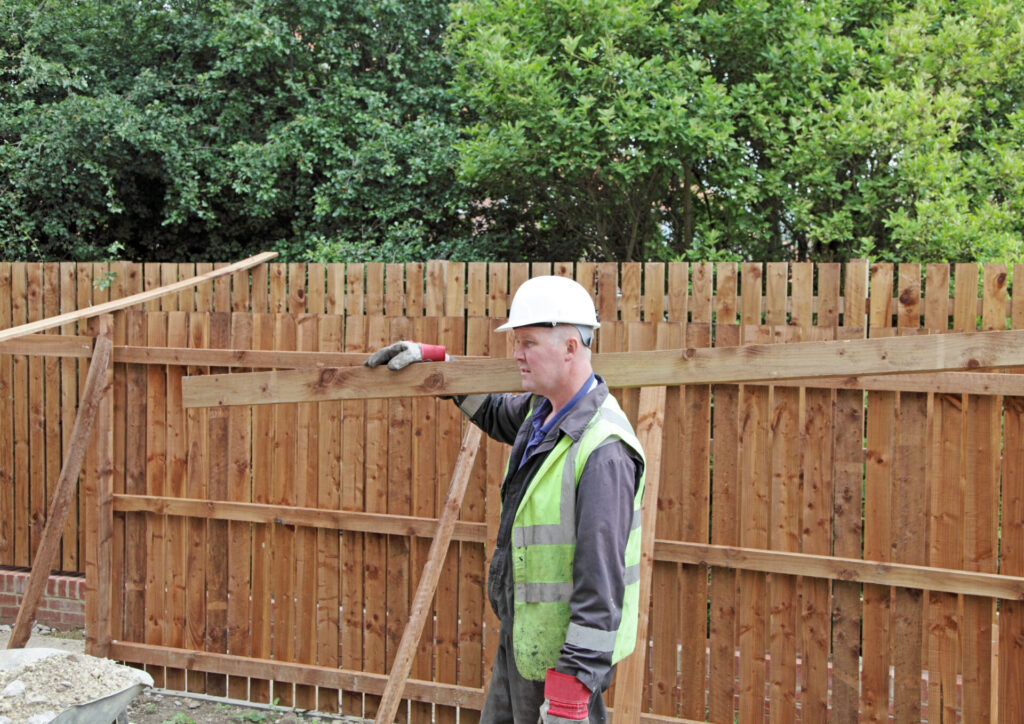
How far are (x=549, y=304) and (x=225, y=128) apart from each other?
837 cm

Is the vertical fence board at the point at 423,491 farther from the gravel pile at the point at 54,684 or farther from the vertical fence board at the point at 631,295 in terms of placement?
the gravel pile at the point at 54,684

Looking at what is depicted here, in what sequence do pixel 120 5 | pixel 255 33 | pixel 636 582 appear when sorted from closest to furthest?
pixel 636 582 → pixel 255 33 → pixel 120 5

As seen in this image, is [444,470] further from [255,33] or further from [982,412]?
[255,33]

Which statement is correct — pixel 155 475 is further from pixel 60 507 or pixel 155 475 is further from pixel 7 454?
pixel 7 454

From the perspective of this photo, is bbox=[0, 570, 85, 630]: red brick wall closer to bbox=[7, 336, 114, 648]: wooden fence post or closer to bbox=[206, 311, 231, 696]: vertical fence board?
bbox=[7, 336, 114, 648]: wooden fence post

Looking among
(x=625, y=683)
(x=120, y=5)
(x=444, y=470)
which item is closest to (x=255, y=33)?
(x=120, y=5)

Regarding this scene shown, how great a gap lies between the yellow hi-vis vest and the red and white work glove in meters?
0.13

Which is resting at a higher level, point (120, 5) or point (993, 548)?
point (120, 5)

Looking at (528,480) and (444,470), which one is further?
(444,470)

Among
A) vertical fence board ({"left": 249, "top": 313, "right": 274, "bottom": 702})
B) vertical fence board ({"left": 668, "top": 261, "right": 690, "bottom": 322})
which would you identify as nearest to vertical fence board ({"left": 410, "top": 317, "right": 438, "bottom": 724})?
vertical fence board ({"left": 249, "top": 313, "right": 274, "bottom": 702})

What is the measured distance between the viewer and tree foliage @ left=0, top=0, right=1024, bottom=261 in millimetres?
7367

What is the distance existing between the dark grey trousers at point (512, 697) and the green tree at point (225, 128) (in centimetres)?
621

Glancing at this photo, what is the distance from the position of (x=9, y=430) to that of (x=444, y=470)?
3.71 meters

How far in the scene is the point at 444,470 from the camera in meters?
5.07
